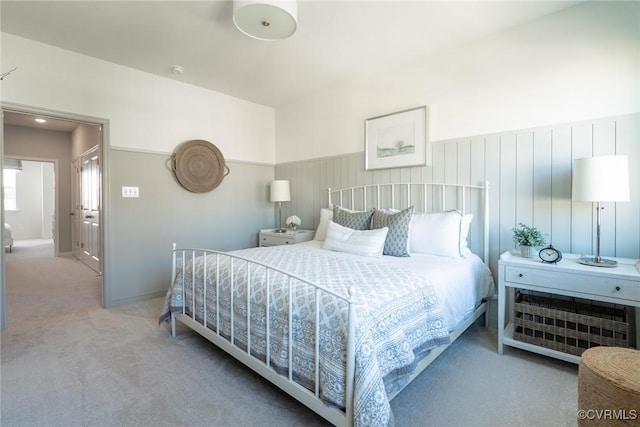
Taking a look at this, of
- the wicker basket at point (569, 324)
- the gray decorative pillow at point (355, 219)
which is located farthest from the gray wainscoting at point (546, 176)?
the gray decorative pillow at point (355, 219)

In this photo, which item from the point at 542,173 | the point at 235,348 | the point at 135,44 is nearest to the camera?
the point at 235,348

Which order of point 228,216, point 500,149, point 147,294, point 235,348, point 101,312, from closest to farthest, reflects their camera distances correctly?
point 235,348 → point 500,149 → point 101,312 → point 147,294 → point 228,216

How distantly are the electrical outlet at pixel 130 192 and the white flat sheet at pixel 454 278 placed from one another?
2409 millimetres

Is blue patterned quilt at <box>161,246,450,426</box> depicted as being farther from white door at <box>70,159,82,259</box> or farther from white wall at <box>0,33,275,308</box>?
white door at <box>70,159,82,259</box>

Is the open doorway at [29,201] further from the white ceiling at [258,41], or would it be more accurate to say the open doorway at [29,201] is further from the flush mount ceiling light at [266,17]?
the flush mount ceiling light at [266,17]

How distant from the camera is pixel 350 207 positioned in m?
3.67

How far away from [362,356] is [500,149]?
2290 mm

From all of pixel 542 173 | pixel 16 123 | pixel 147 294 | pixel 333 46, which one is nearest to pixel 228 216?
pixel 147 294

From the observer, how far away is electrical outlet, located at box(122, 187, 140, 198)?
329cm

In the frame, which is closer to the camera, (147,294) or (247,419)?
(247,419)

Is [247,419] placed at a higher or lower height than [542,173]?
lower

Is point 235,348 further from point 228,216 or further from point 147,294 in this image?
point 228,216

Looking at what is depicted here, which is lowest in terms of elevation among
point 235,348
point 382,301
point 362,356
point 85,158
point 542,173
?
point 235,348

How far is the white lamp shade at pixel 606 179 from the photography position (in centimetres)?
183
